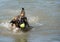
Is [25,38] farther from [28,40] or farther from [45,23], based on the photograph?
[45,23]

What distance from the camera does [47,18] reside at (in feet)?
60.3

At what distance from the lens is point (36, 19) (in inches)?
712

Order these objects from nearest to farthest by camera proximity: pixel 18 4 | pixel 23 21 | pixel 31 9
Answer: pixel 23 21 → pixel 31 9 → pixel 18 4

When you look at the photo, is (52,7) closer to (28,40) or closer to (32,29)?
(32,29)

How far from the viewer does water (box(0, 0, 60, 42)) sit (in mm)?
14133

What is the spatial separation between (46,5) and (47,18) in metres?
3.29

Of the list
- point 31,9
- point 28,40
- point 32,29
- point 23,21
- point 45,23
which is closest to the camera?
point 28,40

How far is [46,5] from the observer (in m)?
21.5

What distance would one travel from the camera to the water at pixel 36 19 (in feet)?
46.4

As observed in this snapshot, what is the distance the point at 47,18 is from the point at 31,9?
8.24ft

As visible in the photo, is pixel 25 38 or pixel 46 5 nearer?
pixel 25 38

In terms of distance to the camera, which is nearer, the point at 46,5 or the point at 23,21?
the point at 23,21

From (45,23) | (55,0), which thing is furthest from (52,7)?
(45,23)

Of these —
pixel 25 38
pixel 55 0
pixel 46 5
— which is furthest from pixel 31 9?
pixel 25 38
